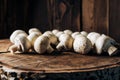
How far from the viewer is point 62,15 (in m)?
1.86

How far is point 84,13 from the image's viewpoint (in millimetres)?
1715

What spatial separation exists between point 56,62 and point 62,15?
2.86ft

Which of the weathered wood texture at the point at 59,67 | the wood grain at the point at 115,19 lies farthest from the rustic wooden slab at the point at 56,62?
the wood grain at the point at 115,19

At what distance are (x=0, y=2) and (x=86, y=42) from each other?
1091mm

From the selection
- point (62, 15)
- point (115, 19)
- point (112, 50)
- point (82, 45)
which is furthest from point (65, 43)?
point (62, 15)

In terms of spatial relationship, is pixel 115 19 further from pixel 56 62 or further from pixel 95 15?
pixel 56 62

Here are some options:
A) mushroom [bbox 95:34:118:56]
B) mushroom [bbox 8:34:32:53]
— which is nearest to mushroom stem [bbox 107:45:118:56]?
mushroom [bbox 95:34:118:56]

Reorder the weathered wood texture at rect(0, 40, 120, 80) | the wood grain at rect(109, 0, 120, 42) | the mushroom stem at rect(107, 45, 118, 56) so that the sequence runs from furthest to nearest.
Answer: the wood grain at rect(109, 0, 120, 42) → the mushroom stem at rect(107, 45, 118, 56) → the weathered wood texture at rect(0, 40, 120, 80)

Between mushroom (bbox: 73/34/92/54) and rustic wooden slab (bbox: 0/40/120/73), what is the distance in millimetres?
25

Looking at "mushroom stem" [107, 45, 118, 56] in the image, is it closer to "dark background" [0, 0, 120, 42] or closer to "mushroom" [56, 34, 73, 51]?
"mushroom" [56, 34, 73, 51]

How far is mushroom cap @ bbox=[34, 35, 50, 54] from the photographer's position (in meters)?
1.15

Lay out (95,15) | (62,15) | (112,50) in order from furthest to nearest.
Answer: (62,15) < (95,15) < (112,50)

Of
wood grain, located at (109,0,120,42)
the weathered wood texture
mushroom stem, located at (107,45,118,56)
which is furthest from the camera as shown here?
wood grain, located at (109,0,120,42)

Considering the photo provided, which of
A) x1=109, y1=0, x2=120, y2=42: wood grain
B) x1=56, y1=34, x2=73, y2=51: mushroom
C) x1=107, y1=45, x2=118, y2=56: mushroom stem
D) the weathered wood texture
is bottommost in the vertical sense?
the weathered wood texture
